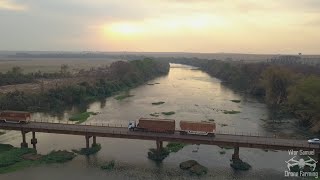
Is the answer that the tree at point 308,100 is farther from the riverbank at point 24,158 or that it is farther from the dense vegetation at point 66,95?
the dense vegetation at point 66,95

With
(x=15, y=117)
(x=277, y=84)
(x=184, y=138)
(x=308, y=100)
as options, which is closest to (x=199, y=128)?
(x=184, y=138)

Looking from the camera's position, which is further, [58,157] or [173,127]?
[173,127]

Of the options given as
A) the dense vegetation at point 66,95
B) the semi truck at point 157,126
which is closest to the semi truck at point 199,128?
the semi truck at point 157,126

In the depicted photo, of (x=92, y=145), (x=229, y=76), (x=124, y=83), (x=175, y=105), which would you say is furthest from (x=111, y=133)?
(x=229, y=76)

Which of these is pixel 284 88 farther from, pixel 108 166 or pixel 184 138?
pixel 108 166

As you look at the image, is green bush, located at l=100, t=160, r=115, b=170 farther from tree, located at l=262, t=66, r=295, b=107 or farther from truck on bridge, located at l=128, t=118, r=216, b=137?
tree, located at l=262, t=66, r=295, b=107

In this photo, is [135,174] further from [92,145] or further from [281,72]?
[281,72]
